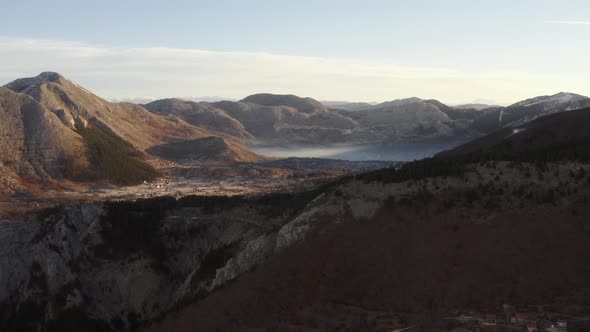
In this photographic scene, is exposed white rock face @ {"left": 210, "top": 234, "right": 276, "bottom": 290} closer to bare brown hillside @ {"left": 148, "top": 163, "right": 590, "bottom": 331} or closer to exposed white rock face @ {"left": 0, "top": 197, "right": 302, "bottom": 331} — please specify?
bare brown hillside @ {"left": 148, "top": 163, "right": 590, "bottom": 331}

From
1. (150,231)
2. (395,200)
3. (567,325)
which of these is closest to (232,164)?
(150,231)

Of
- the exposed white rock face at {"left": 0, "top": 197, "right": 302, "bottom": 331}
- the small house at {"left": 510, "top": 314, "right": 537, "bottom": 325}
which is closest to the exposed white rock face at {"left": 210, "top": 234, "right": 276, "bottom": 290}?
the exposed white rock face at {"left": 0, "top": 197, "right": 302, "bottom": 331}

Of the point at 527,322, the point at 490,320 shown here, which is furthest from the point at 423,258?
the point at 527,322

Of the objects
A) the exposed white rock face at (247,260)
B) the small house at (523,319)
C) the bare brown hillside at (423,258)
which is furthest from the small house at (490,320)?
the exposed white rock face at (247,260)

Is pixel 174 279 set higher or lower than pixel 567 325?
lower

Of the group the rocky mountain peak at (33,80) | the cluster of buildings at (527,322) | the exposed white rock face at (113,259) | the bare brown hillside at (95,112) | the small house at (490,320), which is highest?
the rocky mountain peak at (33,80)

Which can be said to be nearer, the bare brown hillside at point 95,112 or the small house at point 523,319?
the small house at point 523,319

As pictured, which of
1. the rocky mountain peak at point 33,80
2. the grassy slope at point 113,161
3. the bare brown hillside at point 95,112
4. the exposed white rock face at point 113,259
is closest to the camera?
the exposed white rock face at point 113,259

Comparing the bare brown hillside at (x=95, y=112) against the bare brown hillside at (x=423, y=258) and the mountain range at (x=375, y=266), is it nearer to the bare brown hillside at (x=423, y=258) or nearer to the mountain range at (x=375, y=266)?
the mountain range at (x=375, y=266)

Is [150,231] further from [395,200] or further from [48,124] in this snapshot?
[48,124]

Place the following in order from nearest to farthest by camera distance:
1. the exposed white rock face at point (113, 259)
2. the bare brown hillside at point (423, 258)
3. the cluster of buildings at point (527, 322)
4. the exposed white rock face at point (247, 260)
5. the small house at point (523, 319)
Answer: the cluster of buildings at point (527, 322)
the small house at point (523, 319)
the bare brown hillside at point (423, 258)
the exposed white rock face at point (247, 260)
the exposed white rock face at point (113, 259)

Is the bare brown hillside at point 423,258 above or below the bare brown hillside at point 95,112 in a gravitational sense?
below
